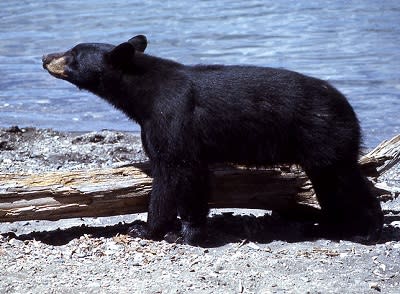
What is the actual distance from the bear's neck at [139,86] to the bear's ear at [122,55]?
6cm

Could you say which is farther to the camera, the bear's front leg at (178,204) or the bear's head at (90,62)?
the bear's head at (90,62)

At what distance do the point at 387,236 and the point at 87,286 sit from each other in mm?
2508

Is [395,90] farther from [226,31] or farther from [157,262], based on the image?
[157,262]

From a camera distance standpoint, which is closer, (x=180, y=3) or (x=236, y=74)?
(x=236, y=74)

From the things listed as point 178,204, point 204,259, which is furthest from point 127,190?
point 204,259

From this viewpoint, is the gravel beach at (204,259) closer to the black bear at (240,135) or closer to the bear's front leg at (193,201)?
the bear's front leg at (193,201)

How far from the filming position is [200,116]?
6.77 m

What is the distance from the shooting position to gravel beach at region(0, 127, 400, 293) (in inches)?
231

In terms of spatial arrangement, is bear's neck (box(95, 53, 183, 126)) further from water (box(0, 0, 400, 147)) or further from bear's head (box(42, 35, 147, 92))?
water (box(0, 0, 400, 147))

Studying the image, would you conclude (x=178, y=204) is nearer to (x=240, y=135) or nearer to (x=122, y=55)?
(x=240, y=135)

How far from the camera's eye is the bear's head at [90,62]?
23.4ft

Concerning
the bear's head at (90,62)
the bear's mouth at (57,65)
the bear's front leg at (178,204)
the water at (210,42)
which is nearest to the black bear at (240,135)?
the bear's front leg at (178,204)

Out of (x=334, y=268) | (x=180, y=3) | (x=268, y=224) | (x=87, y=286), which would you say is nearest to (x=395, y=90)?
(x=268, y=224)

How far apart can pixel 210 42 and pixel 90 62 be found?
10785 millimetres
